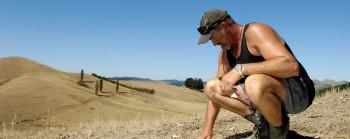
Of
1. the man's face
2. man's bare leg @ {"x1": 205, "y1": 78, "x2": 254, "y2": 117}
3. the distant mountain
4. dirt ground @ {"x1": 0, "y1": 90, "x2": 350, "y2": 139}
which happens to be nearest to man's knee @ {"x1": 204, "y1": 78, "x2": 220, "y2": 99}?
man's bare leg @ {"x1": 205, "y1": 78, "x2": 254, "y2": 117}

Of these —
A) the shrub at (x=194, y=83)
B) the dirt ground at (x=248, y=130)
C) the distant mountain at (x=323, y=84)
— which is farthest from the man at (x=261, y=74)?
the shrub at (x=194, y=83)

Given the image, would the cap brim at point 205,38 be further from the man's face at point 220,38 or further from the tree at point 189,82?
the tree at point 189,82

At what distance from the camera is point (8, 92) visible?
16.7m

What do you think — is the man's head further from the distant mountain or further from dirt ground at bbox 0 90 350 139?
the distant mountain

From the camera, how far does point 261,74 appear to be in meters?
2.65

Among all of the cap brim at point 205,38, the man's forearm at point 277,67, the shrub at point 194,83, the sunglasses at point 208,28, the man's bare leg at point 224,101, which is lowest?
the shrub at point 194,83

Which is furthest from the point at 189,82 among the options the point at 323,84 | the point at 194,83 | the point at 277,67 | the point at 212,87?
the point at 277,67

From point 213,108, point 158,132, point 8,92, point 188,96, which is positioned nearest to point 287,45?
point 213,108

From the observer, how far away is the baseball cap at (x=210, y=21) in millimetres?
2855

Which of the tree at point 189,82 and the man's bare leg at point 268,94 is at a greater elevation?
the man's bare leg at point 268,94

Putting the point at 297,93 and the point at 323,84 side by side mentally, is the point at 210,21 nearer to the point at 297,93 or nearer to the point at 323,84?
the point at 297,93

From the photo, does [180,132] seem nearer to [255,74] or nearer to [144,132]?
[144,132]

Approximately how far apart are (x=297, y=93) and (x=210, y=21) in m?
1.12

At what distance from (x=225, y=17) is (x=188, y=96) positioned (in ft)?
128
